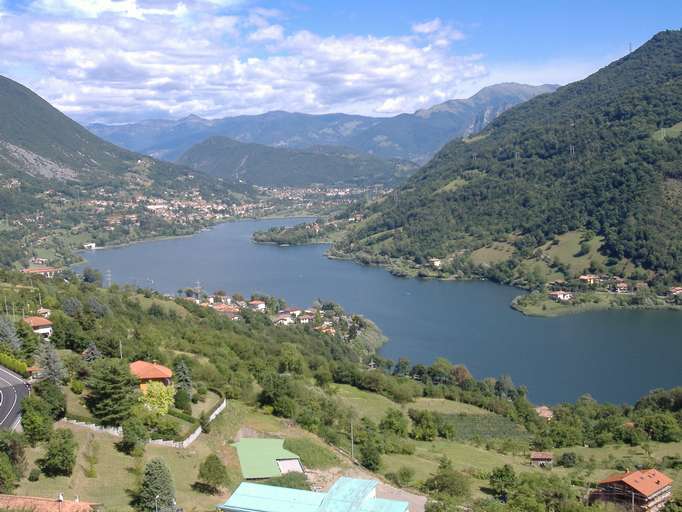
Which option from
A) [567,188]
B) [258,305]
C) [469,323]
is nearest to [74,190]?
[567,188]

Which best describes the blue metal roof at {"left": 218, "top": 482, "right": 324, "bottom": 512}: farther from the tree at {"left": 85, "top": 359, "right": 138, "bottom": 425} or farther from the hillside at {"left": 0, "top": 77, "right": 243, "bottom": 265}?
the hillside at {"left": 0, "top": 77, "right": 243, "bottom": 265}

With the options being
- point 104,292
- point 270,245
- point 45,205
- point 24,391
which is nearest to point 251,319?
point 104,292

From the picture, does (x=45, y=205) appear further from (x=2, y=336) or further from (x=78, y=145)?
(x=2, y=336)

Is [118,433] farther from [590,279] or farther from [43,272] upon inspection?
[590,279]

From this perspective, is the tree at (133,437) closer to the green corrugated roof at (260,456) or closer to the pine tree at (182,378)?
the green corrugated roof at (260,456)

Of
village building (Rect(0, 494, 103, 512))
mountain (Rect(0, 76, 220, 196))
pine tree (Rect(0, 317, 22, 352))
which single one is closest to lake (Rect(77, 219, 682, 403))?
pine tree (Rect(0, 317, 22, 352))
